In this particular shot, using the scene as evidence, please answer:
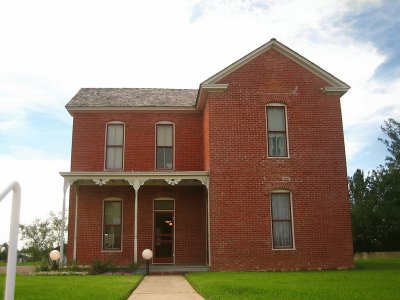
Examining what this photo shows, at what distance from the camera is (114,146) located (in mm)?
20141

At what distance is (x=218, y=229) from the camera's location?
54.7 ft

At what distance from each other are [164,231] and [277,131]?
6.50m

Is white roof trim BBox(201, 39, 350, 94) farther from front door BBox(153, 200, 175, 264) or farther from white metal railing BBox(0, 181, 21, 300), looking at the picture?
white metal railing BBox(0, 181, 21, 300)

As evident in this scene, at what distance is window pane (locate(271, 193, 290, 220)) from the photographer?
17219 mm

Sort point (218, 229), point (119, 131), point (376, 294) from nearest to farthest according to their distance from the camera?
point (376, 294), point (218, 229), point (119, 131)

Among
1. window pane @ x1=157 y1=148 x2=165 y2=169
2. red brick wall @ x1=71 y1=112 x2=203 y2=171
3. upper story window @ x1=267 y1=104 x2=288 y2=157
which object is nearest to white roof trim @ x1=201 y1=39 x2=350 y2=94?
upper story window @ x1=267 y1=104 x2=288 y2=157

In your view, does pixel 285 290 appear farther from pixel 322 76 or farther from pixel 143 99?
pixel 143 99

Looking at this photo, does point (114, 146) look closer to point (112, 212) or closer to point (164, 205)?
point (112, 212)

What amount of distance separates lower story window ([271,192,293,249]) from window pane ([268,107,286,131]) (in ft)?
8.65

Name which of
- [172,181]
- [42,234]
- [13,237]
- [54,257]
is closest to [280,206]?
[172,181]

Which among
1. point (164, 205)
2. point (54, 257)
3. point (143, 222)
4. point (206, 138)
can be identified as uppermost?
point (206, 138)

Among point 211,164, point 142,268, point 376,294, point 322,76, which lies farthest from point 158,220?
point 376,294

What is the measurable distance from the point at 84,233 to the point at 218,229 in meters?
6.10

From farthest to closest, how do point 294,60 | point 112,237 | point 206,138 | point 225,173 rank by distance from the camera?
point 112,237
point 206,138
point 294,60
point 225,173
